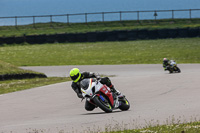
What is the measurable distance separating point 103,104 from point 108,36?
34214 millimetres

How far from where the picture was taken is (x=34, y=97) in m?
14.9

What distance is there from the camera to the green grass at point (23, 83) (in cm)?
1800

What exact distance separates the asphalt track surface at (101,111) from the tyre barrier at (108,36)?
2466 cm

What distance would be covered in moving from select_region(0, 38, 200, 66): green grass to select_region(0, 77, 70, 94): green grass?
32.4 ft

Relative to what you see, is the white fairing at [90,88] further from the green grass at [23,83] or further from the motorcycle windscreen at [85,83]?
the green grass at [23,83]

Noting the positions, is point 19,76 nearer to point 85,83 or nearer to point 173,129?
point 85,83

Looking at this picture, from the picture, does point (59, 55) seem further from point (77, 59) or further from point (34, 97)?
point (34, 97)

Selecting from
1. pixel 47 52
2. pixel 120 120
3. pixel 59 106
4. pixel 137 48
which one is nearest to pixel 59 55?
pixel 47 52

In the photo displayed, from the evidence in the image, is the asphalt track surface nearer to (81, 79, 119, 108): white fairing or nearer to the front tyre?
the front tyre

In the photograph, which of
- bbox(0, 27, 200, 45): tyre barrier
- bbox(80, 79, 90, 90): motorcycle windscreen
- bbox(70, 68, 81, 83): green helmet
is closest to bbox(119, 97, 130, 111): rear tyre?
bbox(80, 79, 90, 90): motorcycle windscreen

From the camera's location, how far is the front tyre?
10.2 m

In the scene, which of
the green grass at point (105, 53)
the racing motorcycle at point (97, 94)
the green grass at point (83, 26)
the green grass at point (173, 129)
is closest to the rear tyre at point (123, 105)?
the racing motorcycle at point (97, 94)

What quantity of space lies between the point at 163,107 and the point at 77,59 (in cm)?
2346

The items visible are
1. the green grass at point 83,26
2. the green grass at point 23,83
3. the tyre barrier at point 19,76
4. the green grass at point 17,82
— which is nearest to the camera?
the green grass at point 23,83
